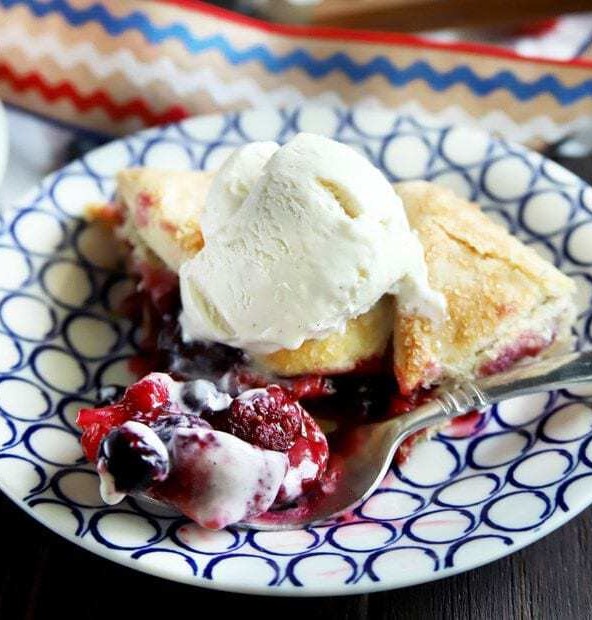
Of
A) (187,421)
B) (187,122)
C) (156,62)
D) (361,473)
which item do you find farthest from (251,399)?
(156,62)

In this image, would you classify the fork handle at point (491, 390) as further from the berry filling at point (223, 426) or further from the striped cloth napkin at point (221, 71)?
the striped cloth napkin at point (221, 71)

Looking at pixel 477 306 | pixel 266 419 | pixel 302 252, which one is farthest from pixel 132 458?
pixel 477 306

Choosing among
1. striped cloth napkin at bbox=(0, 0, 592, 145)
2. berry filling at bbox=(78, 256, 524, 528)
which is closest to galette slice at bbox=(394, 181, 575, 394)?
berry filling at bbox=(78, 256, 524, 528)

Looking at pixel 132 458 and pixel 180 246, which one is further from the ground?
pixel 180 246

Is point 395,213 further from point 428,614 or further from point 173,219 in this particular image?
point 428,614

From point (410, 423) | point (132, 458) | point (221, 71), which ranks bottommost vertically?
point (132, 458)

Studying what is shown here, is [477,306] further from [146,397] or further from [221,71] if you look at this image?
[221,71]

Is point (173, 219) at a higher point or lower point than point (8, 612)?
higher

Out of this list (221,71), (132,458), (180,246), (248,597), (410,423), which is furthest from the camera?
(221,71)
